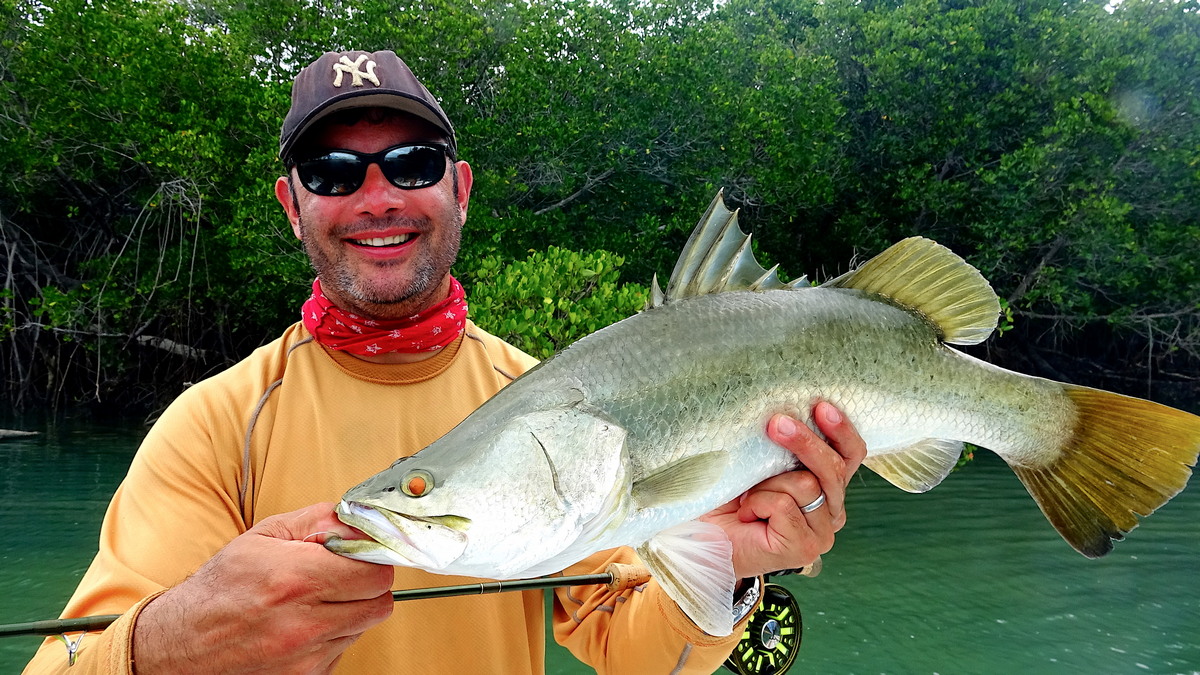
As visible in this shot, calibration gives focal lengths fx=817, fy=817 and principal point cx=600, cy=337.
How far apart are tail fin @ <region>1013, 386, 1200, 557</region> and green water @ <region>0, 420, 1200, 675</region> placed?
433 centimetres

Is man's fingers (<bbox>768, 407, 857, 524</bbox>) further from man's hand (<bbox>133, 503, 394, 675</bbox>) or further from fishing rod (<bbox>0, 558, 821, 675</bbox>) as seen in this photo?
man's hand (<bbox>133, 503, 394, 675</bbox>)

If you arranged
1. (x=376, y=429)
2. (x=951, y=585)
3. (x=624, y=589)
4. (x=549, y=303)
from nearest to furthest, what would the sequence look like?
(x=376, y=429) < (x=624, y=589) < (x=549, y=303) < (x=951, y=585)

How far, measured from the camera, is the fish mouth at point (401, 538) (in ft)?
4.18

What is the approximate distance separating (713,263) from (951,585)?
6.74 metres

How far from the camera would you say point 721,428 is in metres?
1.73

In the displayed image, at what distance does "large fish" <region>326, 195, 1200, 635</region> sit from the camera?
1429mm

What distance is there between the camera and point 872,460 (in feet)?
6.75

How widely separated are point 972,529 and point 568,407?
29.6 feet

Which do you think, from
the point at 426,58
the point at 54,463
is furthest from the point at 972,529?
the point at 54,463

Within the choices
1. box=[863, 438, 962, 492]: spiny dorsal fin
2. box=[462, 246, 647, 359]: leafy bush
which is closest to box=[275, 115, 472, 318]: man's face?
box=[863, 438, 962, 492]: spiny dorsal fin

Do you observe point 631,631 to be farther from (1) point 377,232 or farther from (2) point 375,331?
(1) point 377,232

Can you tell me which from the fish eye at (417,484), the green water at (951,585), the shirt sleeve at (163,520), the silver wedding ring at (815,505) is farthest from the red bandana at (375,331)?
the green water at (951,585)

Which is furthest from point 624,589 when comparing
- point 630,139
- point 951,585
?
point 630,139

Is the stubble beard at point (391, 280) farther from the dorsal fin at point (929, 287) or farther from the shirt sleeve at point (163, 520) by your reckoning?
the dorsal fin at point (929, 287)
